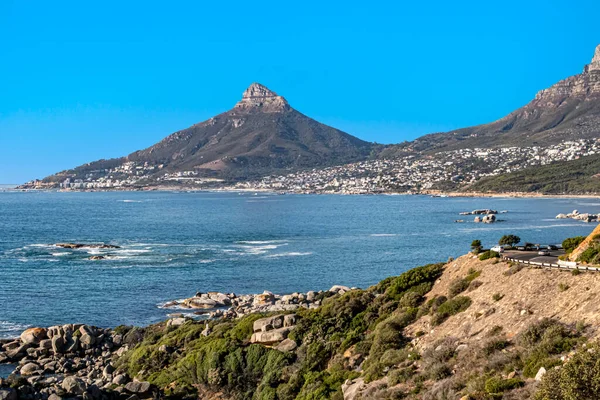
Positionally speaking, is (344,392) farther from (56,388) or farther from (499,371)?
(56,388)

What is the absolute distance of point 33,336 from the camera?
127 feet

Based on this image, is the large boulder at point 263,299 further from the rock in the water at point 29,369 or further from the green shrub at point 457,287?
the green shrub at point 457,287

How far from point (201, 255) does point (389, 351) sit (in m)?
57.8

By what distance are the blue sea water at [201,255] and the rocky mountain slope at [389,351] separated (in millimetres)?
14436

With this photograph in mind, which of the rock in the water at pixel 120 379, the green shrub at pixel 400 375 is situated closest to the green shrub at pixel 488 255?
the green shrub at pixel 400 375

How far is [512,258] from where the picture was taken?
28953 millimetres

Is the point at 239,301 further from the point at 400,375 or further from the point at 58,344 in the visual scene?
the point at 400,375

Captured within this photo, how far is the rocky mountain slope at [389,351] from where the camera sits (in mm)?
19000

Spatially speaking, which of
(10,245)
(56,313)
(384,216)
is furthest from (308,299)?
(384,216)

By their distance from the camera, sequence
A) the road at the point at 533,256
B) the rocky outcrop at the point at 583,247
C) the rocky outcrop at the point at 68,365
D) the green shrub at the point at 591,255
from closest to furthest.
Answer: the green shrub at the point at 591,255, the rocky outcrop at the point at 68,365, the rocky outcrop at the point at 583,247, the road at the point at 533,256

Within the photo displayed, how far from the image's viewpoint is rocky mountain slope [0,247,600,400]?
19000mm

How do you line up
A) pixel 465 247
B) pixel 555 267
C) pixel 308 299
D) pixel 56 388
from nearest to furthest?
1. pixel 555 267
2. pixel 56 388
3. pixel 308 299
4. pixel 465 247

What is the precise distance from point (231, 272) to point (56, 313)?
68.8 feet

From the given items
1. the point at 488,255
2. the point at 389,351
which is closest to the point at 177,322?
the point at 488,255
